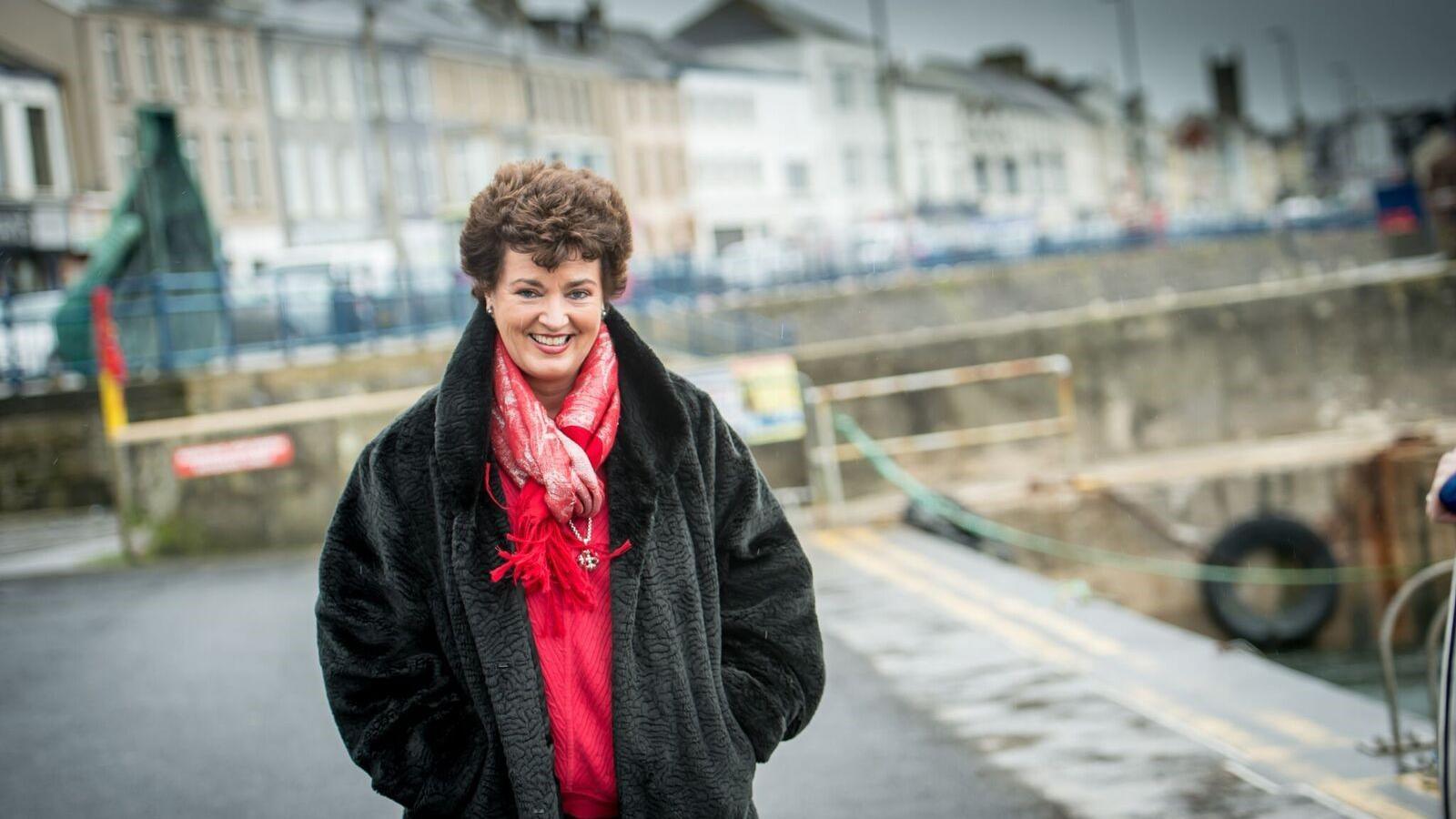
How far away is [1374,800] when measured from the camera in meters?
4.76

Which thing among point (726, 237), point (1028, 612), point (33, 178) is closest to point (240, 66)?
point (33, 178)

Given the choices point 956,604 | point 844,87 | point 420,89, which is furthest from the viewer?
point 844,87

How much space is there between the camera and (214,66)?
36.8m

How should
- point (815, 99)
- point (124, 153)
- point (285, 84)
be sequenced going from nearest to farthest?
point (124, 153) → point (285, 84) → point (815, 99)

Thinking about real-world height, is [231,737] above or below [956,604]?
above

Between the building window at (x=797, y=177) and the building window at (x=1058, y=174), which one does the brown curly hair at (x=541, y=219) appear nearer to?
the building window at (x=797, y=177)

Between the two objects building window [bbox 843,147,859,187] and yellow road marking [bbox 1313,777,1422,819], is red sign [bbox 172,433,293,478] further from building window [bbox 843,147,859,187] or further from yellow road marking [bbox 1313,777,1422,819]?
building window [bbox 843,147,859,187]

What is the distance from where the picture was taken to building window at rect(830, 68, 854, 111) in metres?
65.3

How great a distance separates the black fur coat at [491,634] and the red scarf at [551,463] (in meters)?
0.04

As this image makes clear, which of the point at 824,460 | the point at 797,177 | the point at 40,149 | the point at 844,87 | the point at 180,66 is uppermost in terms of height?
the point at 844,87

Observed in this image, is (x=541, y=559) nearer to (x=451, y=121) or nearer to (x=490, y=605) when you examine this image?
(x=490, y=605)

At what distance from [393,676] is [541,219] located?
792mm

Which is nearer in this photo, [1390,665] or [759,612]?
[759,612]

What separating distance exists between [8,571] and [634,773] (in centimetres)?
942
